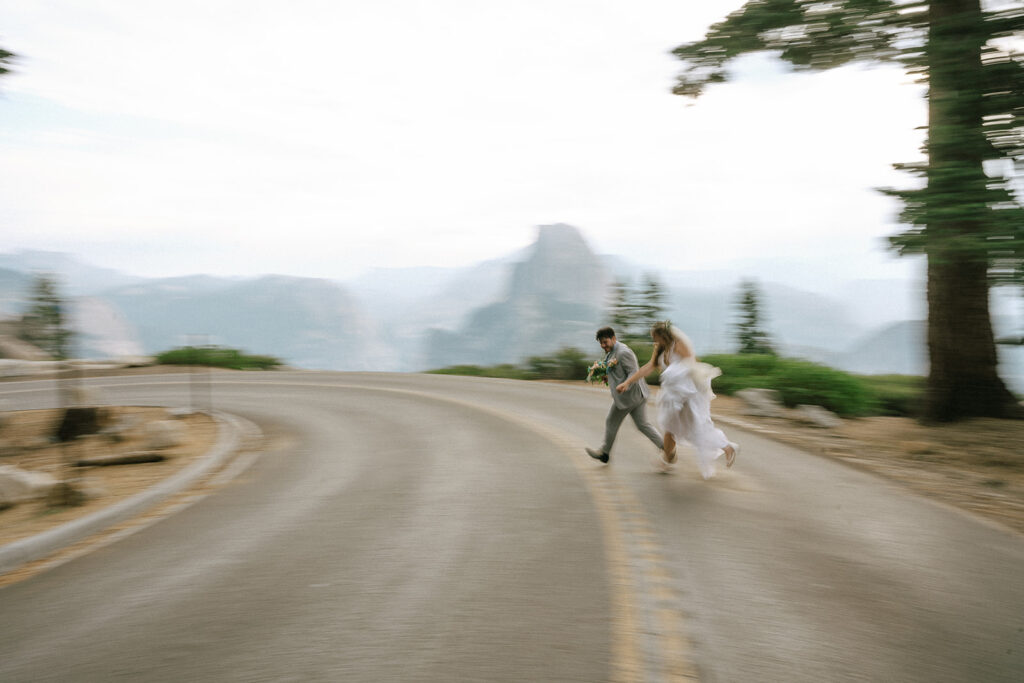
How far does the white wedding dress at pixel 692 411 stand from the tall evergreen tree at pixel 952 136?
140 inches

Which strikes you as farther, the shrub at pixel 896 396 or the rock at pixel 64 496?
the shrub at pixel 896 396

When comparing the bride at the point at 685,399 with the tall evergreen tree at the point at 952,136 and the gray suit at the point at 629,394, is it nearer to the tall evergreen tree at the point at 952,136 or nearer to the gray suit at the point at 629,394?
the gray suit at the point at 629,394

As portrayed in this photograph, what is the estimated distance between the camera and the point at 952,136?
938 centimetres

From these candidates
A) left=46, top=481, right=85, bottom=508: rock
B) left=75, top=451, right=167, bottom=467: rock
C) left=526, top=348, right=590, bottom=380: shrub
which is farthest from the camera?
left=526, top=348, right=590, bottom=380: shrub

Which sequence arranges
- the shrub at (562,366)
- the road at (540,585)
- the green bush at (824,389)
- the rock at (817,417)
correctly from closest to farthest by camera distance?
the road at (540,585), the rock at (817,417), the green bush at (824,389), the shrub at (562,366)

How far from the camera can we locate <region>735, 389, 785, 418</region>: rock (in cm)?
1512

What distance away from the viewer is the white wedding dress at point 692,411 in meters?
8.65

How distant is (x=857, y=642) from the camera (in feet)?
13.6

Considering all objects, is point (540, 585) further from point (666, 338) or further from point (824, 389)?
point (824, 389)

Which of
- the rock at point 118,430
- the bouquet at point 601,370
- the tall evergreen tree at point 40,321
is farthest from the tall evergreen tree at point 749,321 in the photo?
the rock at point 118,430

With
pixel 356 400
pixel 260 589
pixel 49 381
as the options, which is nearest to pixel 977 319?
pixel 260 589

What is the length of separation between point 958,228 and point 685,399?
4245 millimetres

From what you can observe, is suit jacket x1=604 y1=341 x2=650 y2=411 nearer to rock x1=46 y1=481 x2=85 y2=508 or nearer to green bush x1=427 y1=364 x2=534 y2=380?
rock x1=46 y1=481 x2=85 y2=508

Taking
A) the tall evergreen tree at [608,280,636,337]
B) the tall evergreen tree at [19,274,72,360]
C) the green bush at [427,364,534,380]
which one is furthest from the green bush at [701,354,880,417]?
the tall evergreen tree at [19,274,72,360]
